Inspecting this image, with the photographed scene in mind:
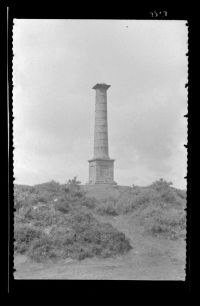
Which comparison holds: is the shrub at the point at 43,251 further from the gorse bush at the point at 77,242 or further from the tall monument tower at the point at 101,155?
the tall monument tower at the point at 101,155

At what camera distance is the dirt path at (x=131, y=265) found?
1270 centimetres

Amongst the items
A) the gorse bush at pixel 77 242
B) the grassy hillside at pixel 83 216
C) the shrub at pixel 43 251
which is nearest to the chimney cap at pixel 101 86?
the grassy hillside at pixel 83 216

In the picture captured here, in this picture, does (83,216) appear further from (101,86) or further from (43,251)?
(101,86)

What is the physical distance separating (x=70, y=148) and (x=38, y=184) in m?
5.31

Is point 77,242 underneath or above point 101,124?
underneath

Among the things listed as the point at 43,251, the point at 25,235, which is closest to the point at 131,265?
the point at 43,251

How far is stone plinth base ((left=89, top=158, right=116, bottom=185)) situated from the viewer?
2295 centimetres

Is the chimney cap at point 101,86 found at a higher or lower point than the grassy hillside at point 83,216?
higher

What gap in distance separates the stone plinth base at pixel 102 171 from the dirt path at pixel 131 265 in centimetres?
629

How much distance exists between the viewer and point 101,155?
23.0m

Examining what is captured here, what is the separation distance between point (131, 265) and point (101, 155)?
9755 millimetres
